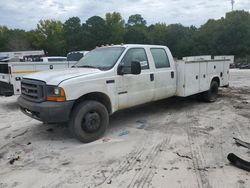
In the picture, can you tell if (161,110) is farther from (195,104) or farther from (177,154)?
(177,154)

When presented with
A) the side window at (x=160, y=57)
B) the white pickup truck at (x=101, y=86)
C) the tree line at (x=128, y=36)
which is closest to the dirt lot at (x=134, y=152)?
the white pickup truck at (x=101, y=86)

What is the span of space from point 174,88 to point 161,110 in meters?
0.94

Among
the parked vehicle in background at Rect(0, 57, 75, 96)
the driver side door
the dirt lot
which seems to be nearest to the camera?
the dirt lot

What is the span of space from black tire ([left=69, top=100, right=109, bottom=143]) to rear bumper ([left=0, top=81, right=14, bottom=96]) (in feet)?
14.5

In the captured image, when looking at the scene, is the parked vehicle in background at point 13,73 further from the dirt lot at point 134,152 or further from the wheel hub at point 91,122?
the wheel hub at point 91,122

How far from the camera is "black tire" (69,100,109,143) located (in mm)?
5430

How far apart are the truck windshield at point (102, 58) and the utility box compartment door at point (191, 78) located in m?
2.28

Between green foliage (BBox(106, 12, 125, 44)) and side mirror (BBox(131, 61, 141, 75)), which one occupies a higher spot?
green foliage (BBox(106, 12, 125, 44))

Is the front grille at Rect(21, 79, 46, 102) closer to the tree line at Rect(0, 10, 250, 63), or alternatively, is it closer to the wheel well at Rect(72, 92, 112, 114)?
the wheel well at Rect(72, 92, 112, 114)

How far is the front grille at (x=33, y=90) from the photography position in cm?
536

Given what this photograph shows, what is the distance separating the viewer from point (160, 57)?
7.43 meters

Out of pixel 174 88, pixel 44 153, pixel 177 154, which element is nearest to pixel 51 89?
pixel 44 153

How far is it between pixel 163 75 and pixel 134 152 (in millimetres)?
2818

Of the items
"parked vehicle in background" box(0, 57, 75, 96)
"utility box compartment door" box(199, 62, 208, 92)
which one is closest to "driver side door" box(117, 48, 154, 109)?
"utility box compartment door" box(199, 62, 208, 92)
